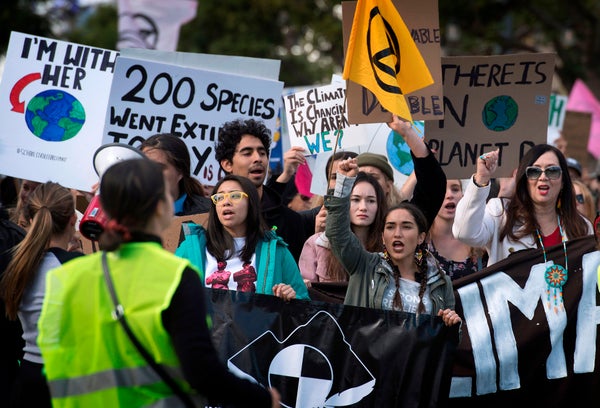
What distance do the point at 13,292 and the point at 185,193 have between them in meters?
1.91

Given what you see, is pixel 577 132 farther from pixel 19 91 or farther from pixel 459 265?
pixel 19 91

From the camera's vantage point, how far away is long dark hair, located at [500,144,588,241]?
18.9ft

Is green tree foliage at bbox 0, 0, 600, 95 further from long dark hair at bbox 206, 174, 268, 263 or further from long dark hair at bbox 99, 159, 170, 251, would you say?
long dark hair at bbox 99, 159, 170, 251

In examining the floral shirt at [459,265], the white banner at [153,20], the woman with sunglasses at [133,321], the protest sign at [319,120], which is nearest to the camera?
the woman with sunglasses at [133,321]

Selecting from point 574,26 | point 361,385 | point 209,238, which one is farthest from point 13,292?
point 574,26

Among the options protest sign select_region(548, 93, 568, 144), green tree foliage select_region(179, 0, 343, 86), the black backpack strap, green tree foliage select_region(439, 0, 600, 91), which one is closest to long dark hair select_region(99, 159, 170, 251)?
the black backpack strap

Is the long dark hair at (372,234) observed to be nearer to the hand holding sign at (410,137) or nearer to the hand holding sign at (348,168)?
the hand holding sign at (410,137)

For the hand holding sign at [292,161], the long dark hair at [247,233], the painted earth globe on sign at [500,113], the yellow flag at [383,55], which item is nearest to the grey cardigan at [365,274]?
the long dark hair at [247,233]

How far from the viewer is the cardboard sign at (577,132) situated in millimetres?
11656

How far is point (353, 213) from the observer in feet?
19.5

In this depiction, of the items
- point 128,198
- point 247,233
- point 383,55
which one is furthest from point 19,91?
point 128,198

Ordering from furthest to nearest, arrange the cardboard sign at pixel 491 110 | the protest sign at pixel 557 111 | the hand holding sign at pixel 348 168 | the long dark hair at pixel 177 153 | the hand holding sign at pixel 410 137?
the protest sign at pixel 557 111
the cardboard sign at pixel 491 110
the long dark hair at pixel 177 153
the hand holding sign at pixel 410 137
the hand holding sign at pixel 348 168

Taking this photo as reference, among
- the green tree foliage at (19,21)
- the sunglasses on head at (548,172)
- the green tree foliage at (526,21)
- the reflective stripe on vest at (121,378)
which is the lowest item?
the reflective stripe on vest at (121,378)

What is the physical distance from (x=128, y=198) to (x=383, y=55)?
279 centimetres
